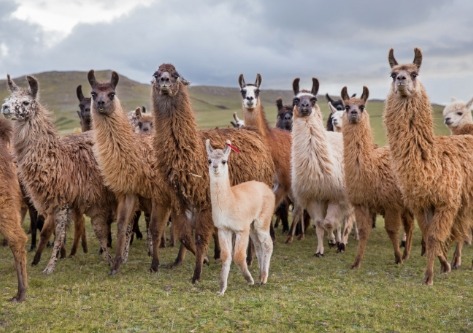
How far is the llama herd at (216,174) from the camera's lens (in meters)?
7.07

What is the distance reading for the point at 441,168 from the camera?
24.3 ft

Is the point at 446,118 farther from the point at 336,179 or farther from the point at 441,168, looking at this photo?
the point at 441,168

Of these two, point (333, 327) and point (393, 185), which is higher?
point (393, 185)

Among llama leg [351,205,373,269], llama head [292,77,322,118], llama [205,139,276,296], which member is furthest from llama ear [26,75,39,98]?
Result: llama leg [351,205,373,269]

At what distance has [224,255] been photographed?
6730 mm

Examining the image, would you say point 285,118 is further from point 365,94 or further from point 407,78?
point 407,78

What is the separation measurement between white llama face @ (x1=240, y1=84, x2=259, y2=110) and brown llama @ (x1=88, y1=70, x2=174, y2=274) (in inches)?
103

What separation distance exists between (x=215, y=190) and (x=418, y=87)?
9.78 ft

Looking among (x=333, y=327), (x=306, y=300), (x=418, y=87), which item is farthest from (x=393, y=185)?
(x=333, y=327)

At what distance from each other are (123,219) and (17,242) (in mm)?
2203

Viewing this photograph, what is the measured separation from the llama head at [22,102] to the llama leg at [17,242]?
2033 mm

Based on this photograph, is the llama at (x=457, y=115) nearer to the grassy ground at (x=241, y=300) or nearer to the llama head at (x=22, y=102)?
the grassy ground at (x=241, y=300)

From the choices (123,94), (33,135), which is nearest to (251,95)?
(33,135)

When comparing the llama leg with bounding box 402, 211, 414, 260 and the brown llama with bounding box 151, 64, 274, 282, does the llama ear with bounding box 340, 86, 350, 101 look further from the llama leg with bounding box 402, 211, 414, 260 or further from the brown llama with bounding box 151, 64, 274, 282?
the brown llama with bounding box 151, 64, 274, 282
